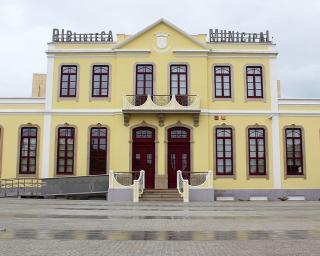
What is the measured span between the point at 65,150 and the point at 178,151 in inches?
251

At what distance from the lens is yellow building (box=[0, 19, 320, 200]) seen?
89.5 ft

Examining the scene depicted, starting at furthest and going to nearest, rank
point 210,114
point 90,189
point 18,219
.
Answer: point 210,114
point 90,189
point 18,219

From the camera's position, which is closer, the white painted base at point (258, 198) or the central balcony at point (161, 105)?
the central balcony at point (161, 105)

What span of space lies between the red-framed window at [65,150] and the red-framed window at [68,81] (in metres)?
2.07

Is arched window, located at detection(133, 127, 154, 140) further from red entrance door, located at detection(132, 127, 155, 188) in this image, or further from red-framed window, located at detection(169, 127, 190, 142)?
red-framed window, located at detection(169, 127, 190, 142)

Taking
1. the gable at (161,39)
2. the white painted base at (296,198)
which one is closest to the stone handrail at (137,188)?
the gable at (161,39)

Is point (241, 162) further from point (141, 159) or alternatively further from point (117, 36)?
point (117, 36)

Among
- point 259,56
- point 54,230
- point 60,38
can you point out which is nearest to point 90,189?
point 60,38

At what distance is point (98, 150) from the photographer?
2761cm

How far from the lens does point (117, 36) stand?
92.9 feet

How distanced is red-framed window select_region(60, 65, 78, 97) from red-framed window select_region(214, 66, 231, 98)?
8.12 metres

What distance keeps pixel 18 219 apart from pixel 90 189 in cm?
1230

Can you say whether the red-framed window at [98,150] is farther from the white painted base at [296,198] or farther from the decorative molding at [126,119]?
the white painted base at [296,198]

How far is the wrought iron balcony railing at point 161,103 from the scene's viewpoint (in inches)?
1051
